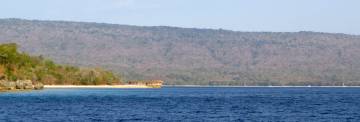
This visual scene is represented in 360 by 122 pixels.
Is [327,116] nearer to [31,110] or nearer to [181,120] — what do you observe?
[181,120]

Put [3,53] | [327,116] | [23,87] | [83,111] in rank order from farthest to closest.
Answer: [3,53]
[23,87]
[83,111]
[327,116]

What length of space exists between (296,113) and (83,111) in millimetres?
19998

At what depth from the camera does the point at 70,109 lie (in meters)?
91.8

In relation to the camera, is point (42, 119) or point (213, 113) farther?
point (213, 113)

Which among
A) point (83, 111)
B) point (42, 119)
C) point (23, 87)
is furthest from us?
point (23, 87)

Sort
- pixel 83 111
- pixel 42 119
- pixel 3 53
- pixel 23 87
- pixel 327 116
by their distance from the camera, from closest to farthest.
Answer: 1. pixel 42 119
2. pixel 327 116
3. pixel 83 111
4. pixel 23 87
5. pixel 3 53

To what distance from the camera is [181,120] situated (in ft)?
247

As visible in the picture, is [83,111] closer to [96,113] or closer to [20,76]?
[96,113]

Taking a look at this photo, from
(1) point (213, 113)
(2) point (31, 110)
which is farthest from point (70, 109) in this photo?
(1) point (213, 113)

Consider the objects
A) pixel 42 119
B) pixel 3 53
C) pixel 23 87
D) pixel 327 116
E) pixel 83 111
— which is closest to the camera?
pixel 42 119

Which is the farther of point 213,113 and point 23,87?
point 23,87

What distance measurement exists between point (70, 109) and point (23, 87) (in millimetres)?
82223

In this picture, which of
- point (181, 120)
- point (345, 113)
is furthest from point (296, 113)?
point (181, 120)

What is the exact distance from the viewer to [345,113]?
8669 cm
